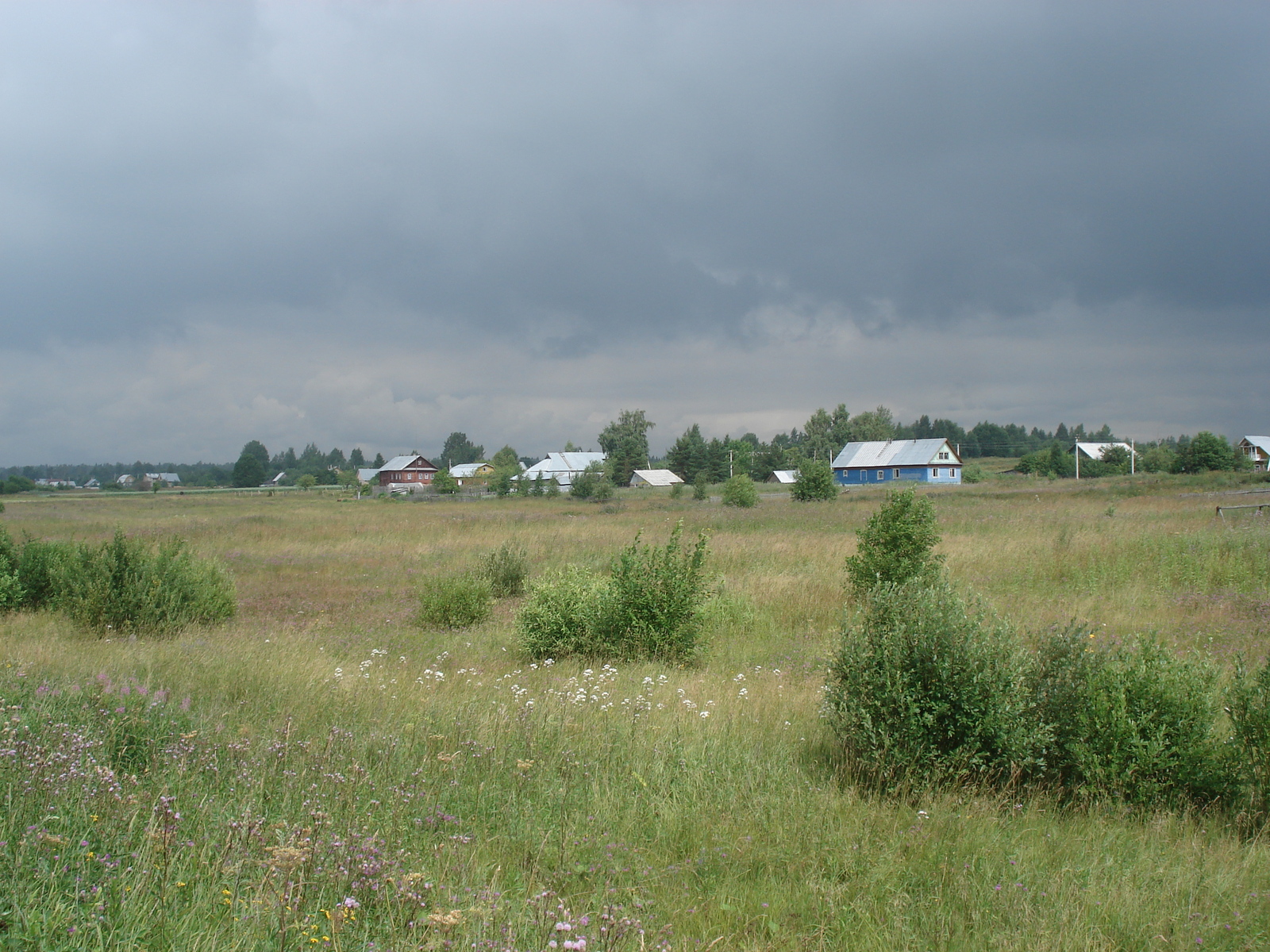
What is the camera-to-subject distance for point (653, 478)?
101 m

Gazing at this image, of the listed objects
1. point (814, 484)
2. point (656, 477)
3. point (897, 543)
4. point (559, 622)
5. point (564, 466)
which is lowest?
point (559, 622)

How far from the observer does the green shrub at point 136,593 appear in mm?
11062

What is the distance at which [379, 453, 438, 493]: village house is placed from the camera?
112 metres

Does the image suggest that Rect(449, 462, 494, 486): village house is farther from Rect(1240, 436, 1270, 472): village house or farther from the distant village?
Rect(1240, 436, 1270, 472): village house

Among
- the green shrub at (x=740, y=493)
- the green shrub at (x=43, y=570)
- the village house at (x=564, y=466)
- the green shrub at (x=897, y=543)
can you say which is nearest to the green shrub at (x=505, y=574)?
the green shrub at (x=897, y=543)

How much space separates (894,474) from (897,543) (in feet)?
253

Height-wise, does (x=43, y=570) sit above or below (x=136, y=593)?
above

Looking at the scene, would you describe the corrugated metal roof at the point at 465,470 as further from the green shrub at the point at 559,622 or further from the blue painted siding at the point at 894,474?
the green shrub at the point at 559,622

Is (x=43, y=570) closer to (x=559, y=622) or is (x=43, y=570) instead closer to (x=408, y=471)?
(x=559, y=622)

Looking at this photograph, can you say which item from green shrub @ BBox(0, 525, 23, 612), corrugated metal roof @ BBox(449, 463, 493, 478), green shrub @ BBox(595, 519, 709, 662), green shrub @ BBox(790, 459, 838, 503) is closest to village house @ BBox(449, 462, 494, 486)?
corrugated metal roof @ BBox(449, 463, 493, 478)

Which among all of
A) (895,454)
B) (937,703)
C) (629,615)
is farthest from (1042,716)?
(895,454)

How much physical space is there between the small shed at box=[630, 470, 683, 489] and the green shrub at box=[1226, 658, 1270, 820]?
9154cm

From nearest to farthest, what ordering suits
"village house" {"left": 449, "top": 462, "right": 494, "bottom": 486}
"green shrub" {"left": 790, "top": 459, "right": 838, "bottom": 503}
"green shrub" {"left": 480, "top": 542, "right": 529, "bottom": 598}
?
"green shrub" {"left": 480, "top": 542, "right": 529, "bottom": 598}, "green shrub" {"left": 790, "top": 459, "right": 838, "bottom": 503}, "village house" {"left": 449, "top": 462, "right": 494, "bottom": 486}

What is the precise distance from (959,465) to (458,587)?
83473 millimetres
